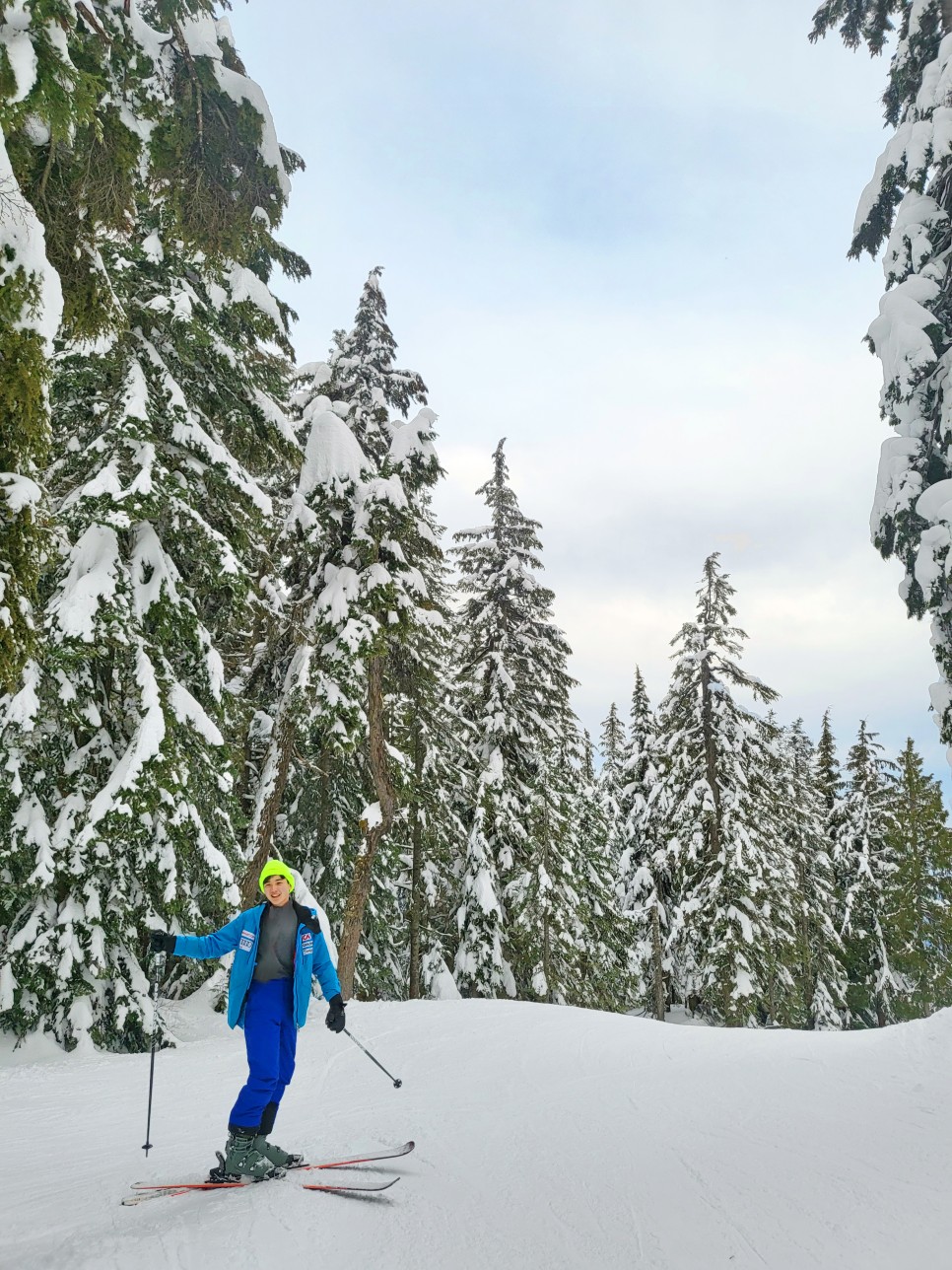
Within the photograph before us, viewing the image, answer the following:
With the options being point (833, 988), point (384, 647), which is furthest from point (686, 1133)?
point (833, 988)

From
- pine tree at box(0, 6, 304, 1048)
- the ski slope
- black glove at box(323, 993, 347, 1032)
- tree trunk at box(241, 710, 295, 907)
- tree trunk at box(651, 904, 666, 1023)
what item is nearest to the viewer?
the ski slope

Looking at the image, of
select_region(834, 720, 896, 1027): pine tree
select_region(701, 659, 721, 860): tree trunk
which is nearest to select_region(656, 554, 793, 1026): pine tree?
select_region(701, 659, 721, 860): tree trunk

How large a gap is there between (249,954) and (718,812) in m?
19.1

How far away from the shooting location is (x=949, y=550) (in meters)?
9.12

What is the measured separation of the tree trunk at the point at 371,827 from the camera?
13.9 metres

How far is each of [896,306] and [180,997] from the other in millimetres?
15836

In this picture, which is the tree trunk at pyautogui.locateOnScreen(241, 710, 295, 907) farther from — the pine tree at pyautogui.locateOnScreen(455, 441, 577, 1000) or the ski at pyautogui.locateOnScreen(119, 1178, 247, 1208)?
the ski at pyautogui.locateOnScreen(119, 1178, 247, 1208)

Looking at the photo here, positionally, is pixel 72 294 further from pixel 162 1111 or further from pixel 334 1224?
pixel 162 1111

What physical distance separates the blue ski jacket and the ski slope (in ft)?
3.39

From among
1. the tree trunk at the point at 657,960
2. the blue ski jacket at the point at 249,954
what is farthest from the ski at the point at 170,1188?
the tree trunk at the point at 657,960

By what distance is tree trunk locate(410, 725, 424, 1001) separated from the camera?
64.2 feet

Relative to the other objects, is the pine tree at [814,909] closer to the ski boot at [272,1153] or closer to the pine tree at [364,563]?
the pine tree at [364,563]

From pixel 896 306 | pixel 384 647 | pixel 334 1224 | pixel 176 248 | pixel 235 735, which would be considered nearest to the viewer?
pixel 334 1224

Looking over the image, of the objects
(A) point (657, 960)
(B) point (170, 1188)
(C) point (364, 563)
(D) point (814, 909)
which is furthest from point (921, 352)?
(D) point (814, 909)
